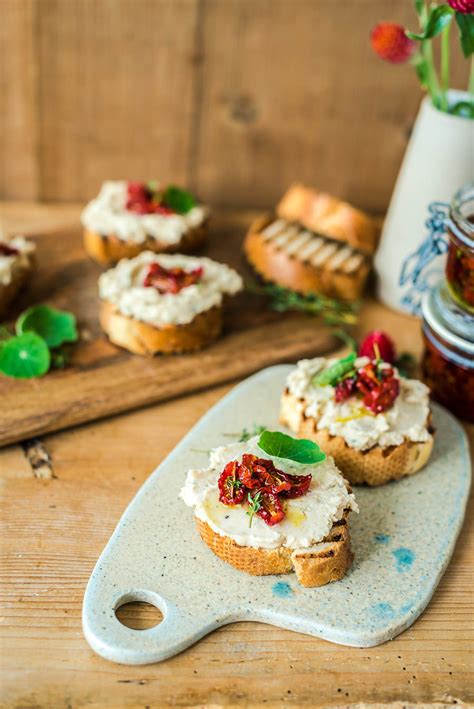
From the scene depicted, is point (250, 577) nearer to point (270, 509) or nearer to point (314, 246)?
point (270, 509)

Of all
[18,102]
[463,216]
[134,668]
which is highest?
[463,216]

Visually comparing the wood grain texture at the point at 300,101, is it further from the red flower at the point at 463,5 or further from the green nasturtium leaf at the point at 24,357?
the green nasturtium leaf at the point at 24,357

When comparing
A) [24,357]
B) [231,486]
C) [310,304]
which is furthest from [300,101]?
[231,486]

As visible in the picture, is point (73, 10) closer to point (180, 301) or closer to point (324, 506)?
point (180, 301)

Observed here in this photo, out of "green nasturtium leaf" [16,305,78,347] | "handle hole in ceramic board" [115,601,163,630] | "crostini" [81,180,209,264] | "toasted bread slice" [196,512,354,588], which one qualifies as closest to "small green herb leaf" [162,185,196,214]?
"crostini" [81,180,209,264]

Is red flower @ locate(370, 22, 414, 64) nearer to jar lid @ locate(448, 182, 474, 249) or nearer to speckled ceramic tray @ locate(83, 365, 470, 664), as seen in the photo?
jar lid @ locate(448, 182, 474, 249)

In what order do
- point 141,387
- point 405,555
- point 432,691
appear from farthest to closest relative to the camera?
1. point 141,387
2. point 405,555
3. point 432,691

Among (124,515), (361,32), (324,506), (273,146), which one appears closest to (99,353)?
(124,515)
